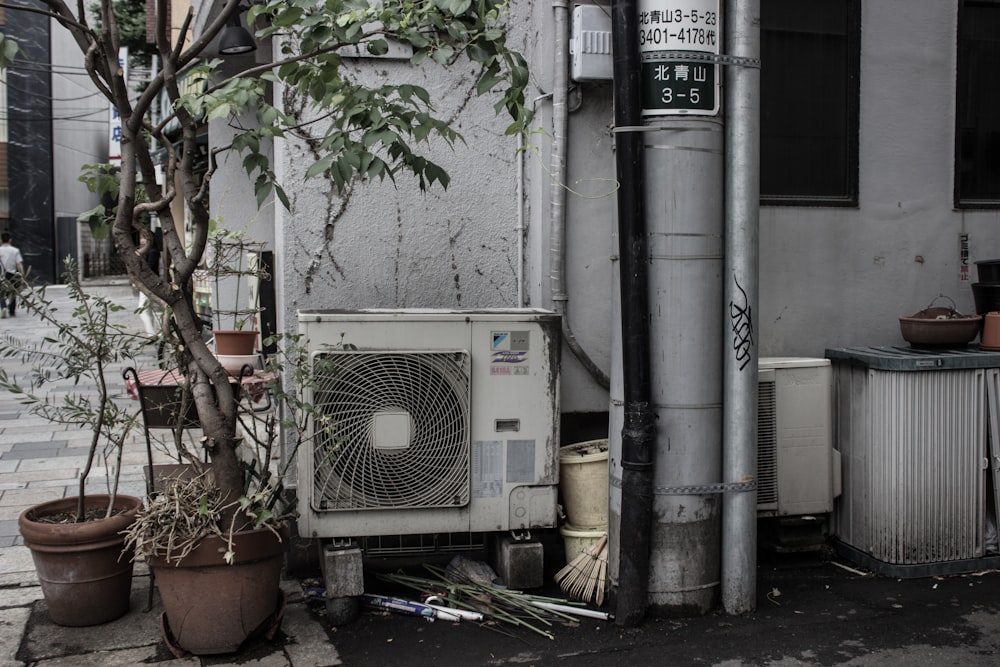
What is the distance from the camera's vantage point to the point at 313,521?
4.77m

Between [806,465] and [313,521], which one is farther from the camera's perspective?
[806,465]

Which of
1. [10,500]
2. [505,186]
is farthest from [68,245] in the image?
[505,186]

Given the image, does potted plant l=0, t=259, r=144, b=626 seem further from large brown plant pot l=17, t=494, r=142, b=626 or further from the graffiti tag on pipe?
the graffiti tag on pipe

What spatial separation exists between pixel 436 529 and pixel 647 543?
1.09 meters

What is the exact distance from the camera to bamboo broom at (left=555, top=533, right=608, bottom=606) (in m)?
4.88

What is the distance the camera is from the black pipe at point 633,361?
4.48 meters

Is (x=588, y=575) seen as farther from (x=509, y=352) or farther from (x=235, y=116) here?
(x=235, y=116)

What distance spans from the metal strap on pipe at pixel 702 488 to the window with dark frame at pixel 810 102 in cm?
205

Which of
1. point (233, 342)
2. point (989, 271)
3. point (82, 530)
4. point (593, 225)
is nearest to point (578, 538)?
point (593, 225)

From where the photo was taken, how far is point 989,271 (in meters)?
5.88

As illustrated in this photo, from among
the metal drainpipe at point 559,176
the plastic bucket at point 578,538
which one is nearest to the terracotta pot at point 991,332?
the metal drainpipe at point 559,176

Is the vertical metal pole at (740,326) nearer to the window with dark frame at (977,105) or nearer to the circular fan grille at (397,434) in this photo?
the circular fan grille at (397,434)

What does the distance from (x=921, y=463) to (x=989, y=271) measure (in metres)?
1.46

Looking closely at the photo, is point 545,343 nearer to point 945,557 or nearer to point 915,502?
point 915,502
